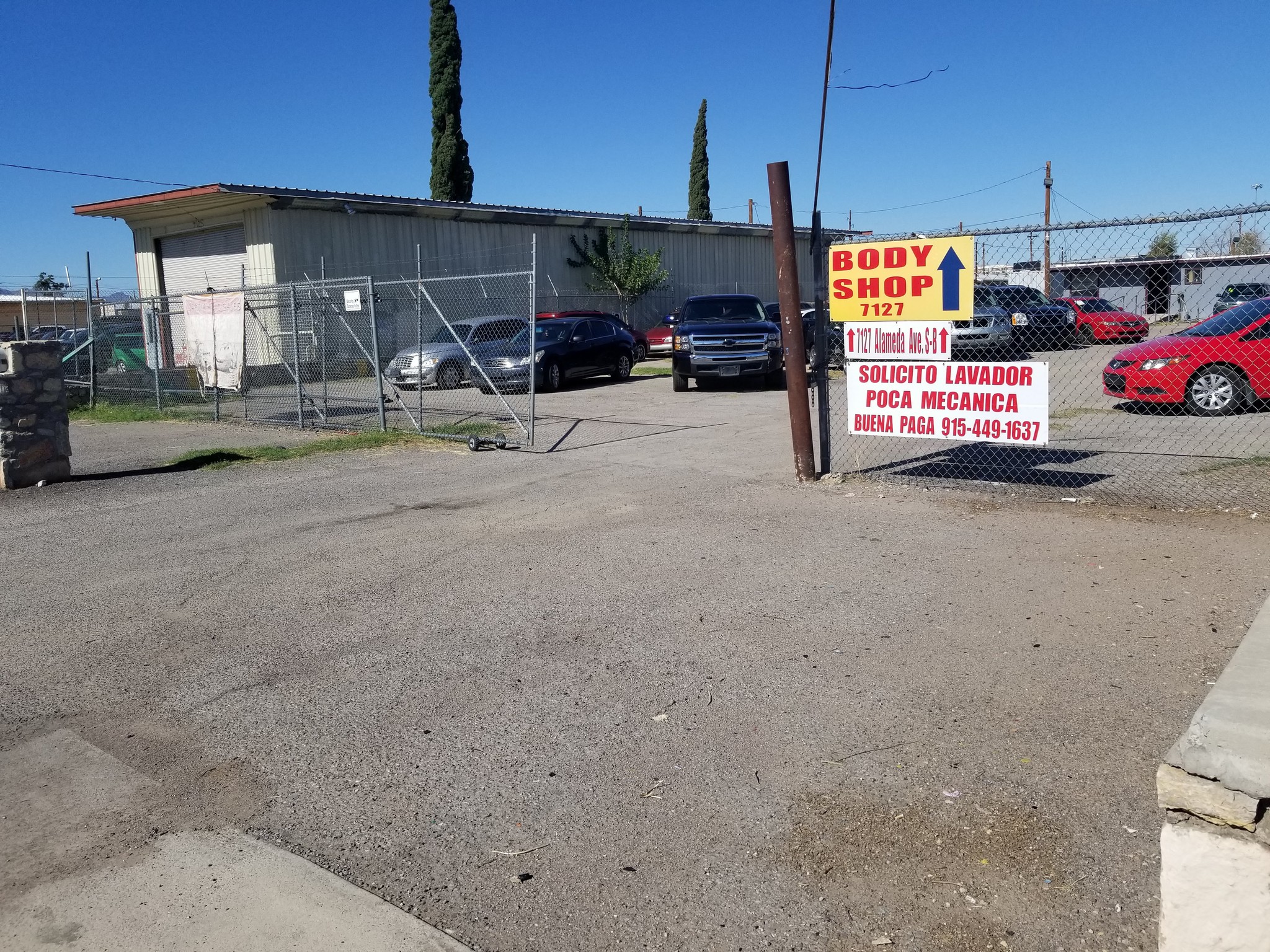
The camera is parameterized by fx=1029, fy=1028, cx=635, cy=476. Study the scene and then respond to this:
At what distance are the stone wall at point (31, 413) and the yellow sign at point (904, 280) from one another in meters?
7.90

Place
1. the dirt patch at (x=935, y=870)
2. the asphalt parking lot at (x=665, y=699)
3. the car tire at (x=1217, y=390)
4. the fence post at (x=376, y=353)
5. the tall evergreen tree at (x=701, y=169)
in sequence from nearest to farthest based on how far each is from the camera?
the dirt patch at (x=935, y=870), the asphalt parking lot at (x=665, y=699), the car tire at (x=1217, y=390), the fence post at (x=376, y=353), the tall evergreen tree at (x=701, y=169)

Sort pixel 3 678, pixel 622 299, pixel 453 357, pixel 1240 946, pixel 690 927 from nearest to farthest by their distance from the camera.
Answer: pixel 1240 946, pixel 690 927, pixel 3 678, pixel 453 357, pixel 622 299

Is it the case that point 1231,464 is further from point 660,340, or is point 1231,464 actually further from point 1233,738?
point 660,340

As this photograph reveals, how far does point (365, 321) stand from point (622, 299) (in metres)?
11.0

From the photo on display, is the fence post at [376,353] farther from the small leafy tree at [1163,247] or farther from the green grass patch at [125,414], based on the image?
the small leafy tree at [1163,247]

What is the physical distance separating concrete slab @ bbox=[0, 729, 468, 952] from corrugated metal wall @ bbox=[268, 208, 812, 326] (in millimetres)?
22879

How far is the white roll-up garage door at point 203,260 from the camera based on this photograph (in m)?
26.5

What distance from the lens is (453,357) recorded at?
20562 millimetres

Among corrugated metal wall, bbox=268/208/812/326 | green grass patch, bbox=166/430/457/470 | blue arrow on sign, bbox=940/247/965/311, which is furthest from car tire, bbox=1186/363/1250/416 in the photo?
corrugated metal wall, bbox=268/208/812/326

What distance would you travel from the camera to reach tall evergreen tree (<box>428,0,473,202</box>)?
34.2 meters

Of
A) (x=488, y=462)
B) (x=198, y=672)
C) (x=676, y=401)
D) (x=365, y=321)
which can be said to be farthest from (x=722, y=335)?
(x=198, y=672)

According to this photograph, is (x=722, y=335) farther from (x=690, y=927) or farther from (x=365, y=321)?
(x=690, y=927)

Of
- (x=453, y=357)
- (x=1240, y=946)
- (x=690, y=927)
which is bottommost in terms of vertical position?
(x=690, y=927)

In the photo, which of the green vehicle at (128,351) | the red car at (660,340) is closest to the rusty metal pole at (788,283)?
the green vehicle at (128,351)
